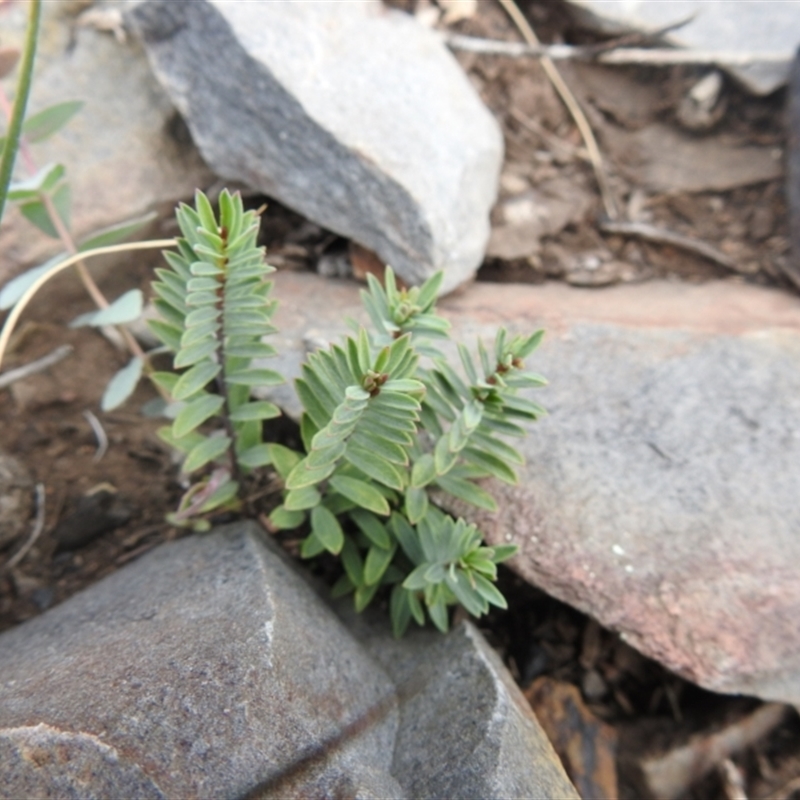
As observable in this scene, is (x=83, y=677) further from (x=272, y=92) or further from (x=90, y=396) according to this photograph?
(x=272, y=92)

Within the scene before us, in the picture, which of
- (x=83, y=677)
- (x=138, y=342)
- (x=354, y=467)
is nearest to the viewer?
(x=83, y=677)

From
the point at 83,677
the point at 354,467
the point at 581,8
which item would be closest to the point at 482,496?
the point at 354,467

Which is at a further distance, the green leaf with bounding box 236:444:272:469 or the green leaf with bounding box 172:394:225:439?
the green leaf with bounding box 236:444:272:469

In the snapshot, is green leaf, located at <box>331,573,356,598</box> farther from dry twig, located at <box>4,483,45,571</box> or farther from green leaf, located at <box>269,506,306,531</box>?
dry twig, located at <box>4,483,45,571</box>

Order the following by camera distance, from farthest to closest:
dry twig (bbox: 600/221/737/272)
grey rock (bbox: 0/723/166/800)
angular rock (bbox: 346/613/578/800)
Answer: dry twig (bbox: 600/221/737/272) < angular rock (bbox: 346/613/578/800) < grey rock (bbox: 0/723/166/800)

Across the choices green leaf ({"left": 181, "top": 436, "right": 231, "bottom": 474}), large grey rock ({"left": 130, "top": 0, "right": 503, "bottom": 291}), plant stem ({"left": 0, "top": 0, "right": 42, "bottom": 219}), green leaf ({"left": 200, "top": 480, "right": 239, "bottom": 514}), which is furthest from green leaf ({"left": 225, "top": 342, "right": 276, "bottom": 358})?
large grey rock ({"left": 130, "top": 0, "right": 503, "bottom": 291})

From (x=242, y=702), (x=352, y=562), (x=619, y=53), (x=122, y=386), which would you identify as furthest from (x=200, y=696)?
(x=619, y=53)

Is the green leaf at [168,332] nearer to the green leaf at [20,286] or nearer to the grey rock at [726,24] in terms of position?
the green leaf at [20,286]
